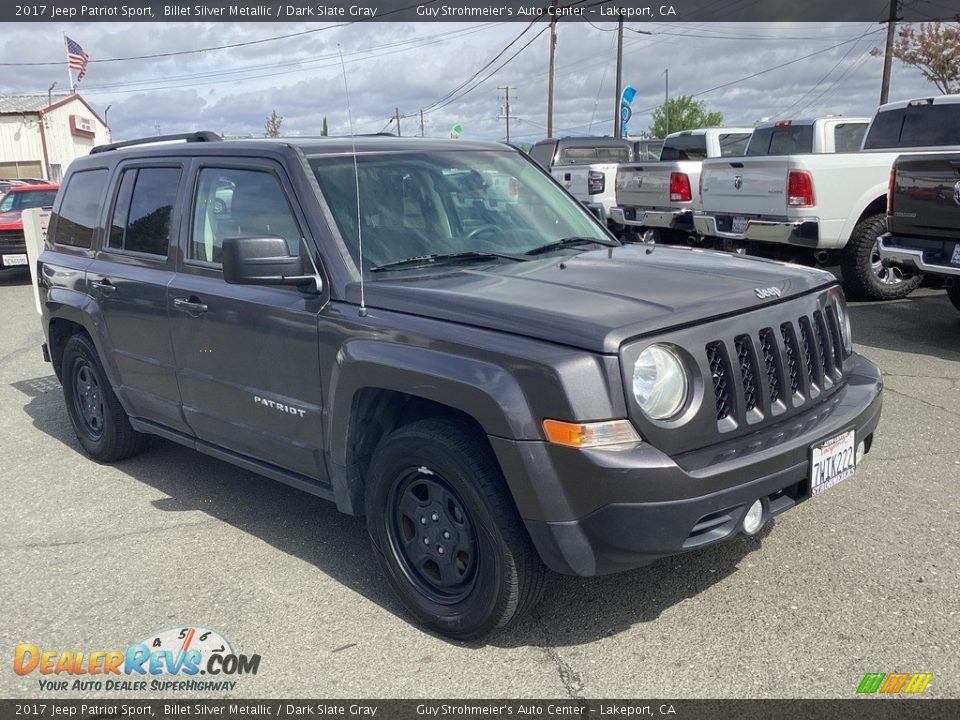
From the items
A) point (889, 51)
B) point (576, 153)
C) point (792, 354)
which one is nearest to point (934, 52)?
point (889, 51)

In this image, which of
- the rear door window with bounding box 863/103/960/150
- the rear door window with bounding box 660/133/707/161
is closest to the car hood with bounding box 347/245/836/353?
the rear door window with bounding box 863/103/960/150

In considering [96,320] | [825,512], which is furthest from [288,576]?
[825,512]

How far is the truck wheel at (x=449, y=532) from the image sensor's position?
306cm

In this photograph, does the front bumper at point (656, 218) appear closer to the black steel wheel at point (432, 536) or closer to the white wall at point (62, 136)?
the black steel wheel at point (432, 536)

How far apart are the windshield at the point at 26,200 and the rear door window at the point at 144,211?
1312cm

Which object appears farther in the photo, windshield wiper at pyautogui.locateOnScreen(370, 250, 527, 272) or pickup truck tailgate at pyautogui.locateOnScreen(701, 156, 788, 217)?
pickup truck tailgate at pyautogui.locateOnScreen(701, 156, 788, 217)

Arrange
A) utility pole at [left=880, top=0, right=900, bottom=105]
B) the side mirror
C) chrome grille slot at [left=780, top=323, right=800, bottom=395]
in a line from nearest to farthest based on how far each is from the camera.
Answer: chrome grille slot at [left=780, top=323, right=800, bottom=395]
the side mirror
utility pole at [left=880, top=0, right=900, bottom=105]

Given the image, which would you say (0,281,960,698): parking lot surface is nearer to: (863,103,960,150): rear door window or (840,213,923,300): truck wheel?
(840,213,923,300): truck wheel

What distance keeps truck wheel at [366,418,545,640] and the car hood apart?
1.51ft

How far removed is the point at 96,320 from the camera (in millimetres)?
5145

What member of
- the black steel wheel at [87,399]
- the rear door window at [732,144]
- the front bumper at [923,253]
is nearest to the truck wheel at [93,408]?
the black steel wheel at [87,399]

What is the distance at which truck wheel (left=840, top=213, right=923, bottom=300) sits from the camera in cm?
945

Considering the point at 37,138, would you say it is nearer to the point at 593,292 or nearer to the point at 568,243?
the point at 568,243

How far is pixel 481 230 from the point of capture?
13.5 ft
